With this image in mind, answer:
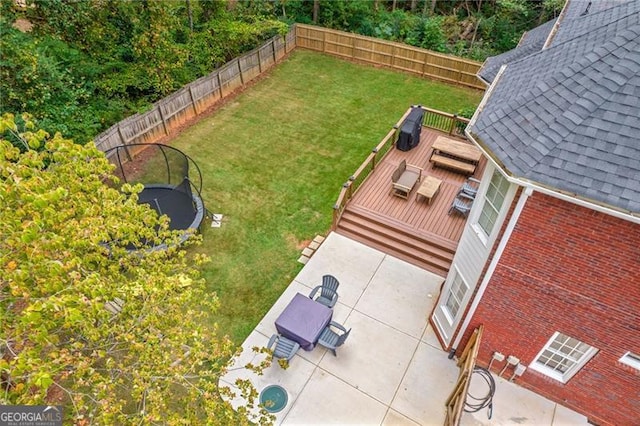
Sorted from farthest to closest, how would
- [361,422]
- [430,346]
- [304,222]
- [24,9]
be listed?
[24,9], [304,222], [430,346], [361,422]

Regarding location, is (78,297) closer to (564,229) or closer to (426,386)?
(564,229)

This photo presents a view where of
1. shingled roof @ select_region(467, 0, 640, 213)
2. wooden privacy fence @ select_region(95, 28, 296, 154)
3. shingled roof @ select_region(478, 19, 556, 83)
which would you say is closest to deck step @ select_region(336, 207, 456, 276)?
shingled roof @ select_region(467, 0, 640, 213)

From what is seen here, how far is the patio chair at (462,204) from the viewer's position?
13078mm

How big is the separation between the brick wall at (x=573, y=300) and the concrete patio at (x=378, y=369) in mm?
965

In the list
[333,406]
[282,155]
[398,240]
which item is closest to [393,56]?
[282,155]

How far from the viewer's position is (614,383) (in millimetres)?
8281

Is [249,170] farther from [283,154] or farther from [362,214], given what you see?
[362,214]

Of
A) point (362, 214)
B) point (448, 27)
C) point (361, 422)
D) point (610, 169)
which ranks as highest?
point (610, 169)

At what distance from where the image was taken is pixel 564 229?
22.4 feet

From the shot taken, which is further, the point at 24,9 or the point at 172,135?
the point at 172,135

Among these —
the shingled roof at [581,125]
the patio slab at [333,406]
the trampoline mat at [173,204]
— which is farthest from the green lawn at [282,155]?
the shingled roof at [581,125]

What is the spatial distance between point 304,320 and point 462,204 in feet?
22.6

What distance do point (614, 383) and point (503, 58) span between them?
11.0 metres

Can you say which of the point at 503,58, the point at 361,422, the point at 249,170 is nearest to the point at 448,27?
the point at 503,58
